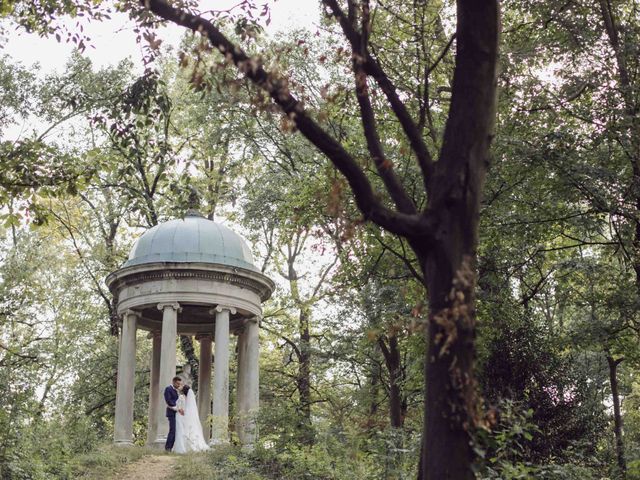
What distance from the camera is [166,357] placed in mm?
21062

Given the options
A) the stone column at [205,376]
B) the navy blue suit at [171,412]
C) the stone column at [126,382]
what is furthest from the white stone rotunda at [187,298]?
the stone column at [205,376]

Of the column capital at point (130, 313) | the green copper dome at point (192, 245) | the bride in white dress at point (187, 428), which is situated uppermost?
the green copper dome at point (192, 245)

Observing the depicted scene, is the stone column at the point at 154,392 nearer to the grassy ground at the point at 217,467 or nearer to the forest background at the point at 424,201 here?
the forest background at the point at 424,201

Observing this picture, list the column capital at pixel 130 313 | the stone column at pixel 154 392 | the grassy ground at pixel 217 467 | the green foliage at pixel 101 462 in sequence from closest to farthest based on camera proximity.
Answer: the grassy ground at pixel 217 467, the green foliage at pixel 101 462, the column capital at pixel 130 313, the stone column at pixel 154 392

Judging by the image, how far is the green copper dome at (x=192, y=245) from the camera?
2162cm

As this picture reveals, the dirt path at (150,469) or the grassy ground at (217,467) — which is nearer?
the grassy ground at (217,467)

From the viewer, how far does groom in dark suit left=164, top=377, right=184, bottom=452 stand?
65.1 ft

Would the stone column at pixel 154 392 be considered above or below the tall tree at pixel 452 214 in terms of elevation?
above

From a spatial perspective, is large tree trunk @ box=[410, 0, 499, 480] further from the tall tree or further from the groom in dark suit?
the groom in dark suit

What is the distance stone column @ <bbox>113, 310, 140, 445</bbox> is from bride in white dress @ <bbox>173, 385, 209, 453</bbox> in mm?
1895

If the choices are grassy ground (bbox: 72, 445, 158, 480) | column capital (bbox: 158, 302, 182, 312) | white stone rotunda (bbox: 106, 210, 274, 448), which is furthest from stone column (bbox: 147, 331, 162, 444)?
grassy ground (bbox: 72, 445, 158, 480)

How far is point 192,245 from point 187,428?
14.8 ft

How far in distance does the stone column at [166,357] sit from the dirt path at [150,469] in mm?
2732

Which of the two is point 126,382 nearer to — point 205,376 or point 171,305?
point 171,305
